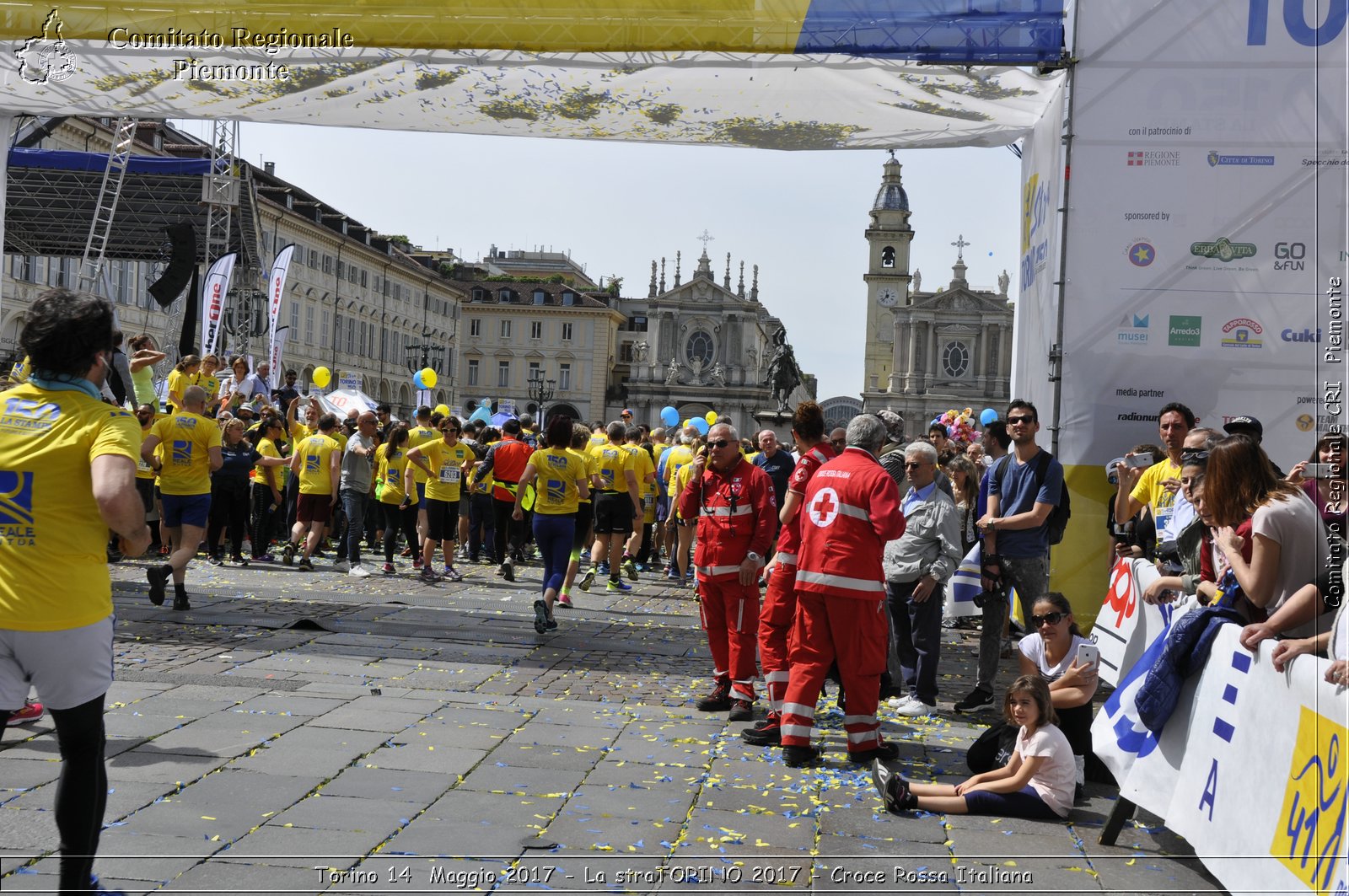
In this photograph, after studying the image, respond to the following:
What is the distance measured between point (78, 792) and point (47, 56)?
291 inches

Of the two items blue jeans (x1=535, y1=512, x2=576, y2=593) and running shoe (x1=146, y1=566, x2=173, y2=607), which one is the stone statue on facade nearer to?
blue jeans (x1=535, y1=512, x2=576, y2=593)

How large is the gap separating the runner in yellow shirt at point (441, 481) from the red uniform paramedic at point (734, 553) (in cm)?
626

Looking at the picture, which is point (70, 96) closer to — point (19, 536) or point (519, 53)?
point (519, 53)

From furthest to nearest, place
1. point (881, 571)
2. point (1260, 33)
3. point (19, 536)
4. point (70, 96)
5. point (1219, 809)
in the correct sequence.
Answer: point (70, 96)
point (1260, 33)
point (881, 571)
point (1219, 809)
point (19, 536)

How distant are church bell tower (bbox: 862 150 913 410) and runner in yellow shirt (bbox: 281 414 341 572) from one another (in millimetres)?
100594

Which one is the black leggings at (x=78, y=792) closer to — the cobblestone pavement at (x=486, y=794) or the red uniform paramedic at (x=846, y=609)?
the cobblestone pavement at (x=486, y=794)

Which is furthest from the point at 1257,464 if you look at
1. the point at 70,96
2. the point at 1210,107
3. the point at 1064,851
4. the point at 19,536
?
the point at 70,96

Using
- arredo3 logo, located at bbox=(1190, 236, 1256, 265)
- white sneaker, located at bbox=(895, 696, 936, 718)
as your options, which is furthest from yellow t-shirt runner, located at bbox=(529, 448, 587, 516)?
arredo3 logo, located at bbox=(1190, 236, 1256, 265)

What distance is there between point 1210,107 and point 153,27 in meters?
7.51

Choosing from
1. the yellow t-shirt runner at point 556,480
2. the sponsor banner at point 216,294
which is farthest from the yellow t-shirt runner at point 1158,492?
the sponsor banner at point 216,294

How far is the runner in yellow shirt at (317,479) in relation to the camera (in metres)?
14.0

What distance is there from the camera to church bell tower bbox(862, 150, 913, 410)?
114625 mm

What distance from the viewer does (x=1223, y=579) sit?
4.95 m

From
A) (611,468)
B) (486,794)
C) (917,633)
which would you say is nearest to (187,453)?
(611,468)
